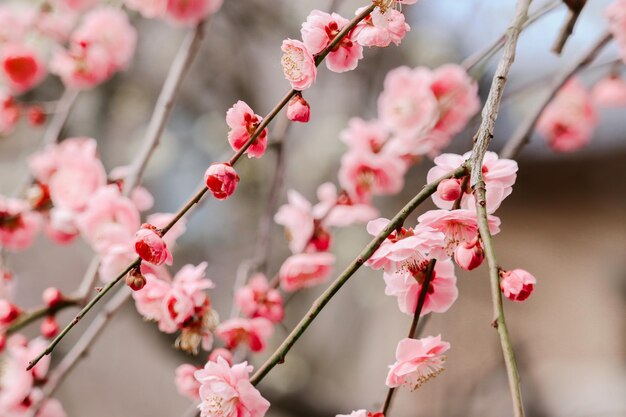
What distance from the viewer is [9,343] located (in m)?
0.75

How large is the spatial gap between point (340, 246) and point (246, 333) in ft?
3.40

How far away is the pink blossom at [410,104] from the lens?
0.87 metres

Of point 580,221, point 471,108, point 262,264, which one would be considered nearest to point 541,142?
point 580,221

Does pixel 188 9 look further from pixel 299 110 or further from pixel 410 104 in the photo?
pixel 299 110

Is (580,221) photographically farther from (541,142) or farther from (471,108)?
(471,108)

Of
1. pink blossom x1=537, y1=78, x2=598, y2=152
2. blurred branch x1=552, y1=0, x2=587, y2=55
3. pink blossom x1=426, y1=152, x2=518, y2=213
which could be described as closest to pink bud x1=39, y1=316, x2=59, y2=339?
pink blossom x1=426, y1=152, x2=518, y2=213

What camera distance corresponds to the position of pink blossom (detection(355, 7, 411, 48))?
0.46m

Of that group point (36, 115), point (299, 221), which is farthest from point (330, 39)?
point (36, 115)

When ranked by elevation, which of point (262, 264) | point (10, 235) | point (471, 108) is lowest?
point (10, 235)

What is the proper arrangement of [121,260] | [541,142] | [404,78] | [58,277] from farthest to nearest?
[58,277] < [541,142] < [404,78] < [121,260]

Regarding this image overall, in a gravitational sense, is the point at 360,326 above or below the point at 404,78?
above

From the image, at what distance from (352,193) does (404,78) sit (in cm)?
19

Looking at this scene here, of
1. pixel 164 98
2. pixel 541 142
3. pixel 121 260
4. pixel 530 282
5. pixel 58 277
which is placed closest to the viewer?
pixel 530 282

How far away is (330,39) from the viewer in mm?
492
